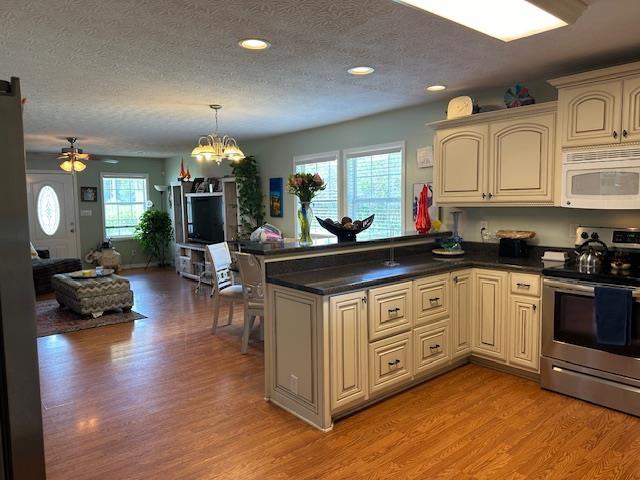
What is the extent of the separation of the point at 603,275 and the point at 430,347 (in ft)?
4.06

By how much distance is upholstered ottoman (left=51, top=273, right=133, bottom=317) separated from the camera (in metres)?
5.40

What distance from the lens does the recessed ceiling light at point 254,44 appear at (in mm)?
2699

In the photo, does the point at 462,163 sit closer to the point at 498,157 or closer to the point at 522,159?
the point at 498,157

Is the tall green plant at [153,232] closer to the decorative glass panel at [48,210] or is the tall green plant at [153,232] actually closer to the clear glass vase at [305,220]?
the decorative glass panel at [48,210]

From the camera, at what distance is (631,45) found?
293 cm

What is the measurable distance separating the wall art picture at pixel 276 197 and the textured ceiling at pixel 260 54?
1.93 metres

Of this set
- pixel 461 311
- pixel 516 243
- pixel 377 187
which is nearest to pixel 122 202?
pixel 377 187

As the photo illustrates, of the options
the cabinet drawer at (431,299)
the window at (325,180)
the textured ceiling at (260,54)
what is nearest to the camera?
the textured ceiling at (260,54)

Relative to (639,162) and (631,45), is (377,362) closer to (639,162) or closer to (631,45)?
(639,162)

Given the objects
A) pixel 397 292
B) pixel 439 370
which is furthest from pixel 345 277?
pixel 439 370

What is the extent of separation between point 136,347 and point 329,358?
2.50 m

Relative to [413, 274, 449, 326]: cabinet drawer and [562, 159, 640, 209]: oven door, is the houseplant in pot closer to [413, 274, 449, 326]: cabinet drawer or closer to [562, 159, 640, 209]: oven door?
[413, 274, 449, 326]: cabinet drawer

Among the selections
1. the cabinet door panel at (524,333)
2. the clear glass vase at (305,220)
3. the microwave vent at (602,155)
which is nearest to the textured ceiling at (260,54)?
the microwave vent at (602,155)

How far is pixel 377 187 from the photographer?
5.24 m
